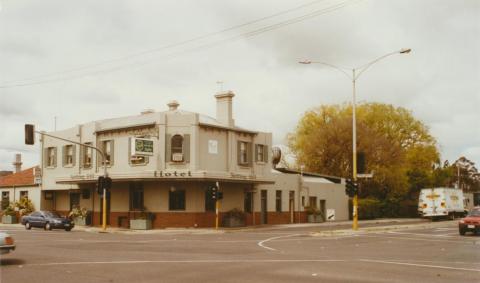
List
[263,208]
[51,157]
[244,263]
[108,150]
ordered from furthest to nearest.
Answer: [51,157] < [263,208] < [108,150] < [244,263]

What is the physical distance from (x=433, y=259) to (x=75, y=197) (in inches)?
1371

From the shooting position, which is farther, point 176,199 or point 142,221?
point 176,199

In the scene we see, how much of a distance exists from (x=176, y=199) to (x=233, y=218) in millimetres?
4361

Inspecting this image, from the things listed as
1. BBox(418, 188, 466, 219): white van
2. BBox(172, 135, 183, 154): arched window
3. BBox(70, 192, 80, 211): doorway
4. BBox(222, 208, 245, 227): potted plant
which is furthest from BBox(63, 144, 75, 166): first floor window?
BBox(418, 188, 466, 219): white van

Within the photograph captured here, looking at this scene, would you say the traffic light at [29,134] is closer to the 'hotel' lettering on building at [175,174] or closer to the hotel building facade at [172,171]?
the hotel building facade at [172,171]

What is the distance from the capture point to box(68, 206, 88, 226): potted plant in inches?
1752

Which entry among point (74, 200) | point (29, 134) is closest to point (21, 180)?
point (74, 200)

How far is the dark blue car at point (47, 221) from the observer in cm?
3884

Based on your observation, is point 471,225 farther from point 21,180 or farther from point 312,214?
point 21,180

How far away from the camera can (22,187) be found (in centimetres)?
5259

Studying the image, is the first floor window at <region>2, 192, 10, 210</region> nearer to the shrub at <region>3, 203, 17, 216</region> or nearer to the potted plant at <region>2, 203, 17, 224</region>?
the shrub at <region>3, 203, 17, 216</region>

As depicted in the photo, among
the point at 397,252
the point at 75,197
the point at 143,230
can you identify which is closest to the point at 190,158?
the point at 143,230

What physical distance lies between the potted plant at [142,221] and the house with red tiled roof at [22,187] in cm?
1393

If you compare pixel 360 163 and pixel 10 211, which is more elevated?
pixel 360 163
